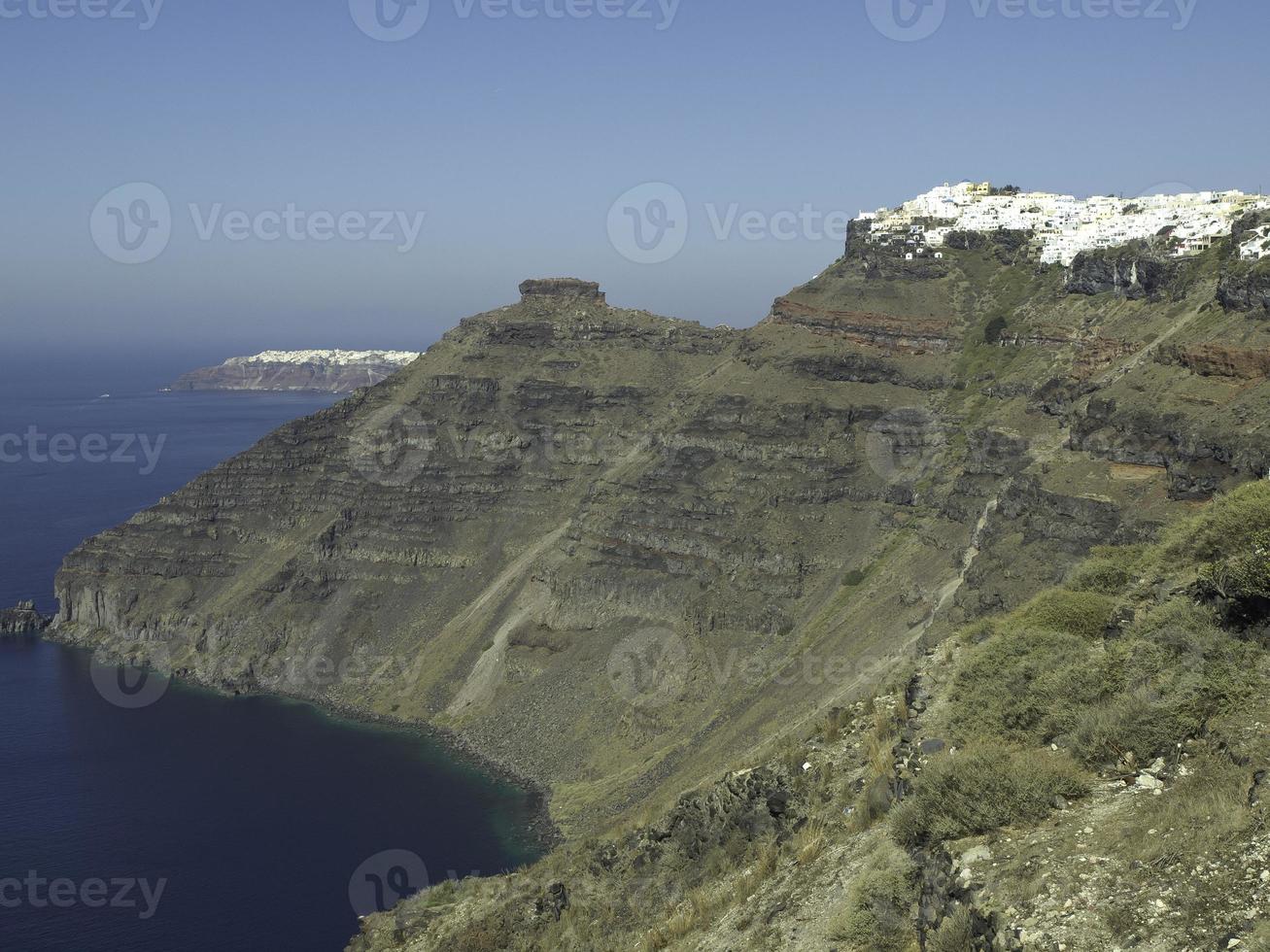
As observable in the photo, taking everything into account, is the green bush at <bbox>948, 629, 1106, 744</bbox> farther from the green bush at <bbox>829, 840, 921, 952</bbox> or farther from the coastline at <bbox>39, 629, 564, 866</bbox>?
the coastline at <bbox>39, 629, 564, 866</bbox>

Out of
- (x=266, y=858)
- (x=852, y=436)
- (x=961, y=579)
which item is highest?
(x=852, y=436)

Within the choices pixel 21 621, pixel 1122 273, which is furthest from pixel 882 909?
pixel 21 621

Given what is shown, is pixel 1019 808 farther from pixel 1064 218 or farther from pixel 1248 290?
pixel 1064 218

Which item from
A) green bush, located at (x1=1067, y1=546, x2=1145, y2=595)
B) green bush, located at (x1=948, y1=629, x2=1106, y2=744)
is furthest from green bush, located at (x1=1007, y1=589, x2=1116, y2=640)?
green bush, located at (x1=1067, y1=546, x2=1145, y2=595)

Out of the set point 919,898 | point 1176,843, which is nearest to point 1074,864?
point 1176,843

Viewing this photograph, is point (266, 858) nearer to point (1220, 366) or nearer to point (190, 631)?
point (190, 631)

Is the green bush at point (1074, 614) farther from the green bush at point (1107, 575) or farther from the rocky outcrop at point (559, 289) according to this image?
the rocky outcrop at point (559, 289)
